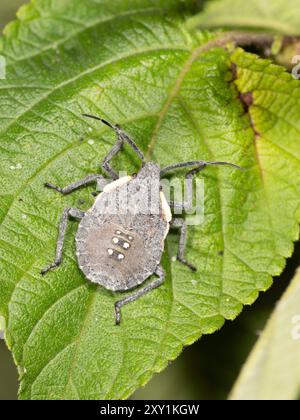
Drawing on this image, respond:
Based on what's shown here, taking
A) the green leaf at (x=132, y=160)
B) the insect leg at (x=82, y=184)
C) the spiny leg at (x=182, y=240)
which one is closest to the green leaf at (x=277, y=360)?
the green leaf at (x=132, y=160)

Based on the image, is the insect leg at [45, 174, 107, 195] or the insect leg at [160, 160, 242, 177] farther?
the insect leg at [160, 160, 242, 177]

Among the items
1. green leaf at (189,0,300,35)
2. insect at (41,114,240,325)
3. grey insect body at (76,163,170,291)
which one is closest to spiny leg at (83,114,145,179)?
insect at (41,114,240,325)

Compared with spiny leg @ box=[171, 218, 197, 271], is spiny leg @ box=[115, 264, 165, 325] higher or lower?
lower

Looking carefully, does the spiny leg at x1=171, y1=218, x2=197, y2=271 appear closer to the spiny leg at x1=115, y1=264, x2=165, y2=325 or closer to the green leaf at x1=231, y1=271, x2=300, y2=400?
the spiny leg at x1=115, y1=264, x2=165, y2=325

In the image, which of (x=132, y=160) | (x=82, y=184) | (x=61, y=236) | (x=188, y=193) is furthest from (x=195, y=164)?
(x=61, y=236)

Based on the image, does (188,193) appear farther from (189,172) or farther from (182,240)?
(182,240)

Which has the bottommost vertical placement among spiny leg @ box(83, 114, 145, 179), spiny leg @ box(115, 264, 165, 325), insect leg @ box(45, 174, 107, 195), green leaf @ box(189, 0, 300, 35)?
spiny leg @ box(115, 264, 165, 325)

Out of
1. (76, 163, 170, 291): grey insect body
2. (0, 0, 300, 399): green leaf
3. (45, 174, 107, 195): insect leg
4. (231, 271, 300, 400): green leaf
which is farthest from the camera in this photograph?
(76, 163, 170, 291): grey insect body
